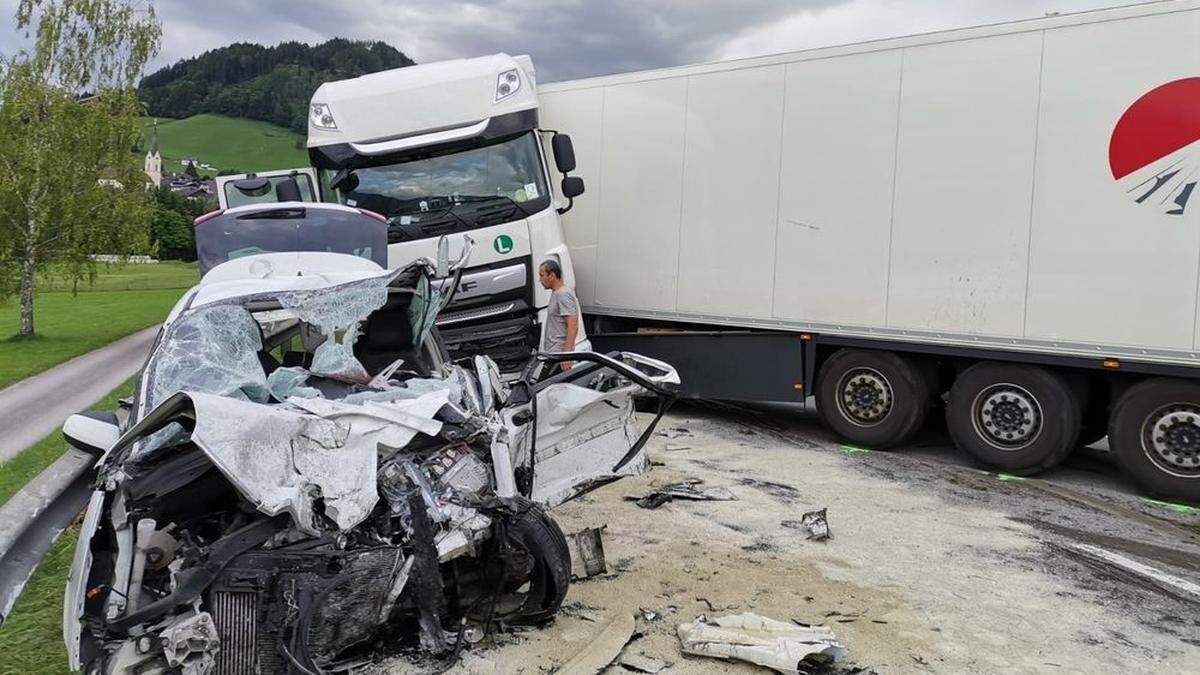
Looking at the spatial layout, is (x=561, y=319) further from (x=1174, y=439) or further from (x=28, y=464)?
(x=1174, y=439)

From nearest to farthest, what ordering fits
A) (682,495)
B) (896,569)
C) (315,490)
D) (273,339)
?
(315,490) → (273,339) → (896,569) → (682,495)

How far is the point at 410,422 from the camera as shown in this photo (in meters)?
3.40

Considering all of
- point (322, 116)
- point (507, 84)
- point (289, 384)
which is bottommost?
point (289, 384)

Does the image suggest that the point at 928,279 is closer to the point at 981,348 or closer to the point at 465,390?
the point at 981,348

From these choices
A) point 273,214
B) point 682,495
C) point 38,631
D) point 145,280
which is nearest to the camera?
point 38,631

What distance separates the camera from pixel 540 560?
3.72 metres

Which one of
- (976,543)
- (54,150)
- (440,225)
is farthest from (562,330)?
(54,150)

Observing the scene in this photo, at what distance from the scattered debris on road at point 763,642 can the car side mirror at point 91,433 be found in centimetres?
267

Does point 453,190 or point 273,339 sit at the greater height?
point 453,190

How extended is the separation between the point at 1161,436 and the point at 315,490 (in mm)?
6336

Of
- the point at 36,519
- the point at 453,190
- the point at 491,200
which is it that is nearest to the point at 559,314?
the point at 491,200

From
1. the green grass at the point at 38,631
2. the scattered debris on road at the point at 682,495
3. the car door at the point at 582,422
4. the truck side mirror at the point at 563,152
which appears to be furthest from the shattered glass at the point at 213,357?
the truck side mirror at the point at 563,152

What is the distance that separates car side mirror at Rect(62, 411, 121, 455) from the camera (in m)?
3.72

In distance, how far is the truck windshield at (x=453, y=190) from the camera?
26.4 feet
